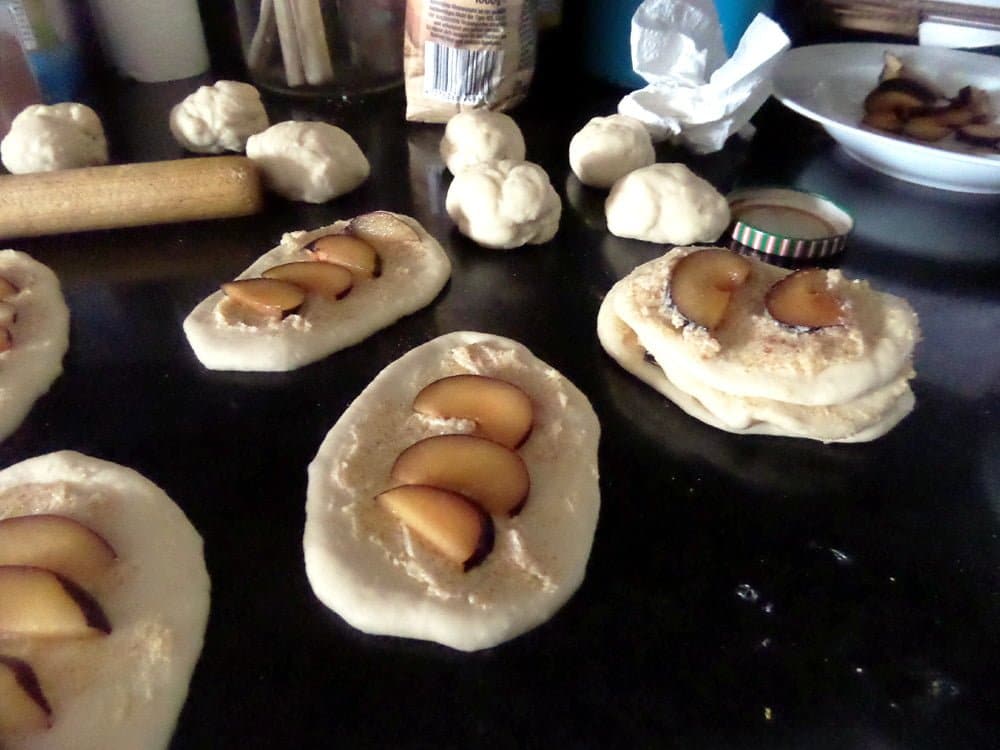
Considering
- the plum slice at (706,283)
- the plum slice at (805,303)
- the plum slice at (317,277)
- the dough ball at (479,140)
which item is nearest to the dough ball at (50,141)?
the plum slice at (317,277)

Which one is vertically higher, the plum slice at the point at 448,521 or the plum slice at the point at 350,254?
the plum slice at the point at 350,254

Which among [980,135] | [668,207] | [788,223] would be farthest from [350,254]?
[980,135]

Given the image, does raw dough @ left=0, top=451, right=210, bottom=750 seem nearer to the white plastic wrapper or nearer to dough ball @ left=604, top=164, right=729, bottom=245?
dough ball @ left=604, top=164, right=729, bottom=245

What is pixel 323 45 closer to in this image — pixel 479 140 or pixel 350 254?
pixel 479 140

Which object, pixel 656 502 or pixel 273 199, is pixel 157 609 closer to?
pixel 656 502

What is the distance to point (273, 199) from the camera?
4.11 ft

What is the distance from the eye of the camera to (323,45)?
4.78 feet

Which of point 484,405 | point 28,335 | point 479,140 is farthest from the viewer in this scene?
point 479,140

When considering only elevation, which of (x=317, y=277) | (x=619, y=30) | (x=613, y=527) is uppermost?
(x=619, y=30)

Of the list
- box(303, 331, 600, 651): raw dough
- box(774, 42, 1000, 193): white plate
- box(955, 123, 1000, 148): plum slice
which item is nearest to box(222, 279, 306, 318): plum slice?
box(303, 331, 600, 651): raw dough

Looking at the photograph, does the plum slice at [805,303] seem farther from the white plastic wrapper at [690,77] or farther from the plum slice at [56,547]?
the plum slice at [56,547]

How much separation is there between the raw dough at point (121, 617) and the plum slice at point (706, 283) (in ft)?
1.91

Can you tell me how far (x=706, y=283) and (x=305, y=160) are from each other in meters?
0.64

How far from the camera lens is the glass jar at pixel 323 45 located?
140 cm
